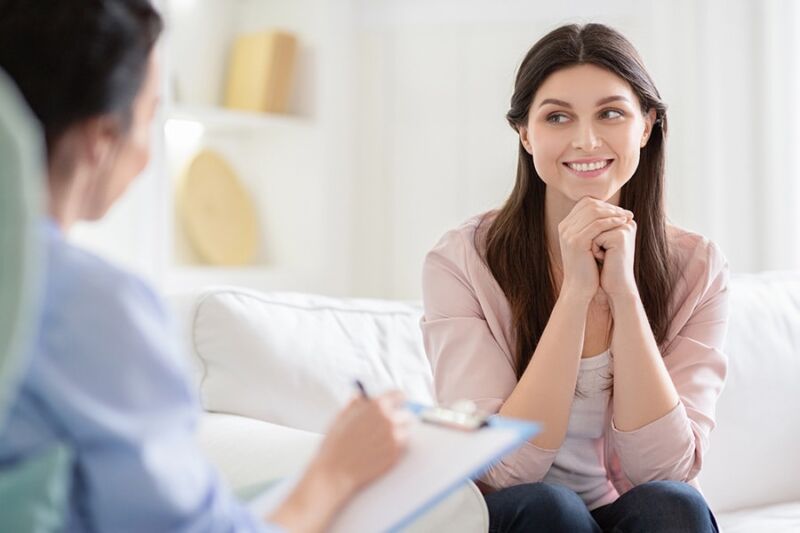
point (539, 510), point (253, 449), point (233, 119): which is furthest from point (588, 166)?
point (233, 119)

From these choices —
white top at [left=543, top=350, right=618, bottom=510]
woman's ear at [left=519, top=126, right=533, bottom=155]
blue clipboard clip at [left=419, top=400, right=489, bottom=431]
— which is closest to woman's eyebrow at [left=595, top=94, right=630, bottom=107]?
woman's ear at [left=519, top=126, right=533, bottom=155]

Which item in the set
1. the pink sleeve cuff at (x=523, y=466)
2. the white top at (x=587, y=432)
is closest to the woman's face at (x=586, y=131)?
the white top at (x=587, y=432)

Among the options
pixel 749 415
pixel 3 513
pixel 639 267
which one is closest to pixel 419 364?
pixel 639 267

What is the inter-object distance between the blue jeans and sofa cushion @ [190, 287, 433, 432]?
1.39 ft

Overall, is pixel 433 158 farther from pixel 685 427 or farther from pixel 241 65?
pixel 685 427

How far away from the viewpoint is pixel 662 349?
1781mm

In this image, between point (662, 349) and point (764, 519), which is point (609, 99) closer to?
point (662, 349)

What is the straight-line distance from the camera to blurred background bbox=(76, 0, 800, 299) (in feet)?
10.2

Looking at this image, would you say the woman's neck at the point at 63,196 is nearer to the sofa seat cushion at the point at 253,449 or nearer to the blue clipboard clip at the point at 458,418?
the blue clipboard clip at the point at 458,418

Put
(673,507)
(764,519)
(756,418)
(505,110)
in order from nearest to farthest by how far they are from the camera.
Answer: (673,507) → (764,519) → (756,418) → (505,110)

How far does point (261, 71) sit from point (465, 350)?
6.02ft

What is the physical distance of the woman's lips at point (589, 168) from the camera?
1694 mm

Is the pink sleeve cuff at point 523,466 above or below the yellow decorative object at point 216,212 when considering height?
above

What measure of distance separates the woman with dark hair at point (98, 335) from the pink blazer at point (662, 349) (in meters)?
0.84
